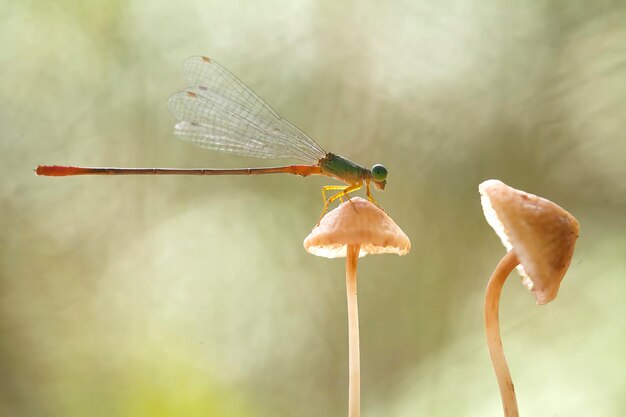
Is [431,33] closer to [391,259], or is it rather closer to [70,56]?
[391,259]

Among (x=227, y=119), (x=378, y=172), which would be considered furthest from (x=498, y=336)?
(x=227, y=119)

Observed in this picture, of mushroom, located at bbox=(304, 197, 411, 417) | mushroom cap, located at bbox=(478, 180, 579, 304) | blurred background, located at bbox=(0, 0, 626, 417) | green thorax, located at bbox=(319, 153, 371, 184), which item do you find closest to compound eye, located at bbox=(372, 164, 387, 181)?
green thorax, located at bbox=(319, 153, 371, 184)

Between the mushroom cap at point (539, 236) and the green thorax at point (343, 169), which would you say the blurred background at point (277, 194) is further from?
the mushroom cap at point (539, 236)

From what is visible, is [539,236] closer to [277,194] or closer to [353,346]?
[353,346]

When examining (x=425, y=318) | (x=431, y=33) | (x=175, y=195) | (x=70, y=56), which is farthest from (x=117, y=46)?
(x=425, y=318)

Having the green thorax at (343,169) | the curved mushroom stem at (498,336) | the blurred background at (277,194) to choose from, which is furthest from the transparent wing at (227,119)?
Result: the curved mushroom stem at (498,336)

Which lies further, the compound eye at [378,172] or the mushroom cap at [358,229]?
the compound eye at [378,172]
